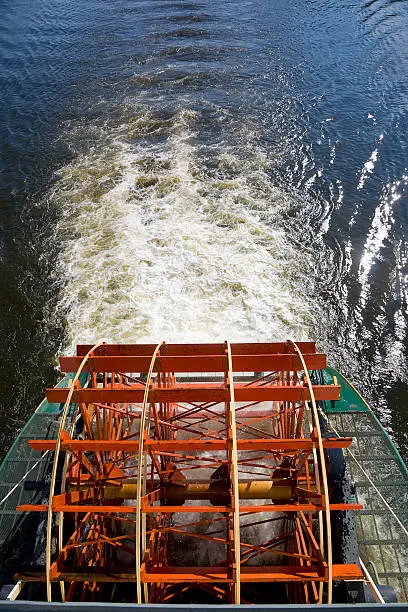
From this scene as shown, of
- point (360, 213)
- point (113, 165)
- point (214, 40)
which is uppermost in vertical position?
point (214, 40)

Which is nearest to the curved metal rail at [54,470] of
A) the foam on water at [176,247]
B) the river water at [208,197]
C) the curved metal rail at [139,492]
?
the curved metal rail at [139,492]

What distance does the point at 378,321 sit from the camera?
10.0 meters

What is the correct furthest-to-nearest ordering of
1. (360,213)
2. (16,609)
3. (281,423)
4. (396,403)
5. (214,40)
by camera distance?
(214,40) < (360,213) < (396,403) < (281,423) < (16,609)

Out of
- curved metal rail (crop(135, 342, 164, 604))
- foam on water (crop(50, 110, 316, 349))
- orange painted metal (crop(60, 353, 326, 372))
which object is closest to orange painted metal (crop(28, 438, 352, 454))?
curved metal rail (crop(135, 342, 164, 604))

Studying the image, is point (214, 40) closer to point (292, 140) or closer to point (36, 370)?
point (292, 140)

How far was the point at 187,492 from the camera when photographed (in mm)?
6168

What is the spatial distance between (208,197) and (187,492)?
335 inches

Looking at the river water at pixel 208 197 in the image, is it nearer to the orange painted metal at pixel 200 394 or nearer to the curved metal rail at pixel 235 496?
the orange painted metal at pixel 200 394

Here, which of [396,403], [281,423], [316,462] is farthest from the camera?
[396,403]

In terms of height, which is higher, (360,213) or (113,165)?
(113,165)

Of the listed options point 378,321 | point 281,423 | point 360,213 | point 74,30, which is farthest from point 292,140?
point 74,30

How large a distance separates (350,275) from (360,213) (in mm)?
2326

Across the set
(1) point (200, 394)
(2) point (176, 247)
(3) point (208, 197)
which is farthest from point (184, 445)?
(3) point (208, 197)

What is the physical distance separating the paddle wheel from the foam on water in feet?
8.68
